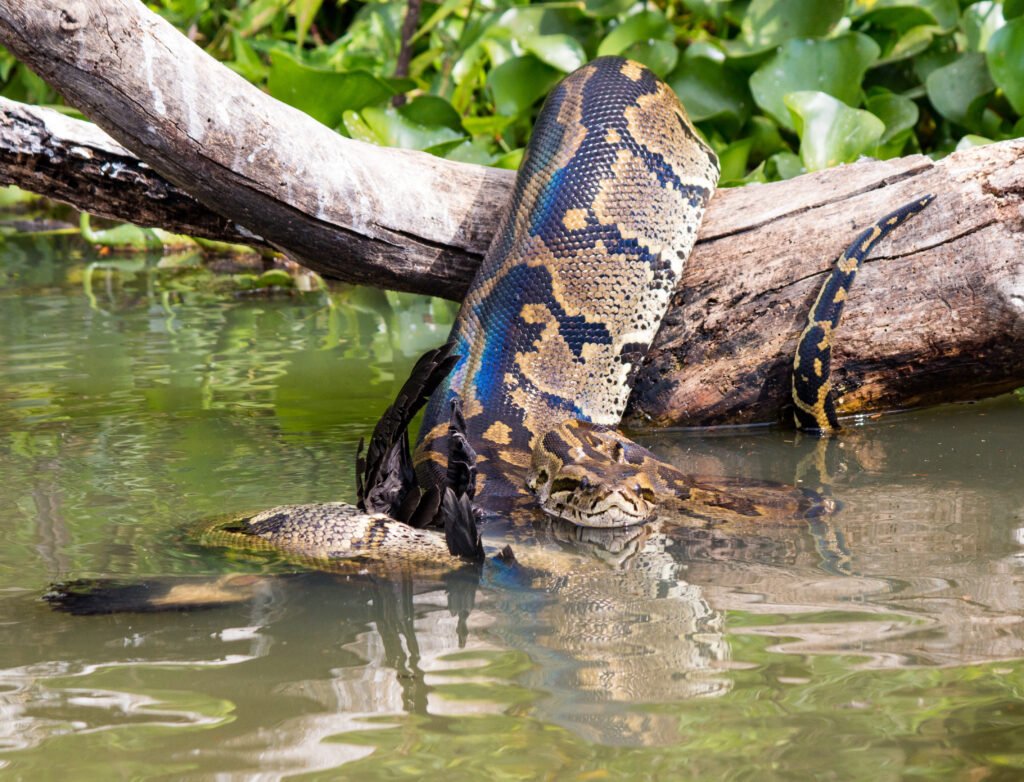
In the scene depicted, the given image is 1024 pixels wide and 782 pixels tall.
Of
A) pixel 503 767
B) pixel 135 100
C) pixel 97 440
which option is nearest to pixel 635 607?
pixel 503 767

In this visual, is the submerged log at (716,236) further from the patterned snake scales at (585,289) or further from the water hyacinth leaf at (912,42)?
the water hyacinth leaf at (912,42)

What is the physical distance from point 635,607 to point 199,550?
5.22ft

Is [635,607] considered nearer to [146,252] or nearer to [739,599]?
[739,599]

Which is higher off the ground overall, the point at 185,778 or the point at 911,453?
the point at 911,453

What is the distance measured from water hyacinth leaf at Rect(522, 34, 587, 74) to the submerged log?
3151mm

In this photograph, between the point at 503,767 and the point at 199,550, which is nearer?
the point at 503,767

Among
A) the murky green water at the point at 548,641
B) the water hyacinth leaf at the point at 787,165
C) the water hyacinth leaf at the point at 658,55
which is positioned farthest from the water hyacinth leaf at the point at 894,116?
the murky green water at the point at 548,641

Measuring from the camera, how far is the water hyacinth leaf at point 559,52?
914 cm

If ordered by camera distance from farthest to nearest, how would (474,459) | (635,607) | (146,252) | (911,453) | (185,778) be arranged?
1. (146,252)
2. (911,453)
3. (474,459)
4. (635,607)
5. (185,778)

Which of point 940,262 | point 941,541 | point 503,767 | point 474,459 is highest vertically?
point 940,262

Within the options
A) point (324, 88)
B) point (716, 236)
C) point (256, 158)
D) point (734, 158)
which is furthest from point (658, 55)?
point (256, 158)

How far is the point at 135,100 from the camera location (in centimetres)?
471

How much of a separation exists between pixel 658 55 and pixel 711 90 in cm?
50

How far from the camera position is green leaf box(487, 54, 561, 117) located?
9445mm
